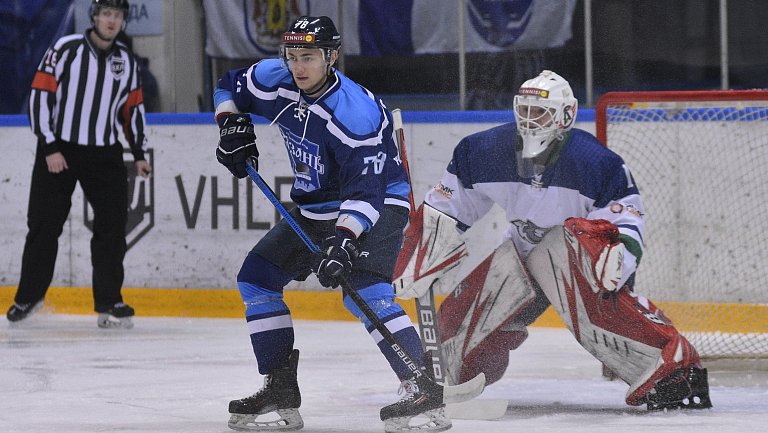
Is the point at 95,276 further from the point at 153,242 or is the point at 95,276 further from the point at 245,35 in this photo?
the point at 245,35

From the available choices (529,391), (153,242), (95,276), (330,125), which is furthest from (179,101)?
(330,125)

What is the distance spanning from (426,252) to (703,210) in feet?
6.60

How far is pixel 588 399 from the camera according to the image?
4.65 m

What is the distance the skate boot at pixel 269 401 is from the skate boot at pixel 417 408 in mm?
270

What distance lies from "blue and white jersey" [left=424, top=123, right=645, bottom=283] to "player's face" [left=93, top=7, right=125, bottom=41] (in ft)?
7.38

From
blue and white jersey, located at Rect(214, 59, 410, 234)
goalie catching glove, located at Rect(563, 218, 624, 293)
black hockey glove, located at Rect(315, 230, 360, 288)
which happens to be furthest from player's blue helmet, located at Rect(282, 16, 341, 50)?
goalie catching glove, located at Rect(563, 218, 624, 293)

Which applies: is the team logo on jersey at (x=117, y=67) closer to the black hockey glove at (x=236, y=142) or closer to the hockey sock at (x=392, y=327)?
the black hockey glove at (x=236, y=142)

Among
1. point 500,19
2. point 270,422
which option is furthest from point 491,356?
point 500,19

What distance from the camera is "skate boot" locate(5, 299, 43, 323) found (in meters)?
6.59

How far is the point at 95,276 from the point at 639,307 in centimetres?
281

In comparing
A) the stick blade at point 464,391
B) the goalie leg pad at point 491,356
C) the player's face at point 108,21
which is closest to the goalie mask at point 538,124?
the goalie leg pad at point 491,356

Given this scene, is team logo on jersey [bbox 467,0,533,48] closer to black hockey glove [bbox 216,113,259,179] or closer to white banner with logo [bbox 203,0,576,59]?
white banner with logo [bbox 203,0,576,59]

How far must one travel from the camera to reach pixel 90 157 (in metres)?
6.50

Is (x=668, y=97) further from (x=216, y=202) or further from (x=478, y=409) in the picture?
(x=216, y=202)
